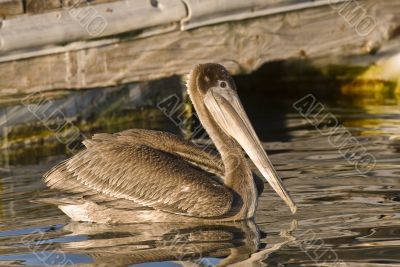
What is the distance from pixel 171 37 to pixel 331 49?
2.19 meters

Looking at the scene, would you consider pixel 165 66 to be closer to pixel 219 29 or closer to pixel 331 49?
pixel 219 29

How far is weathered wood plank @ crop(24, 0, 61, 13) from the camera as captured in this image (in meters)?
10.5

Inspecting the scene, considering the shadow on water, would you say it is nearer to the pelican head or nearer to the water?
the water

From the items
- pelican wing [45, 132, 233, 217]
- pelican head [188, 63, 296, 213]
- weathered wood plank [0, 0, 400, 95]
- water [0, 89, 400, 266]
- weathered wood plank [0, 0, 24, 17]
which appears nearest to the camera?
water [0, 89, 400, 266]

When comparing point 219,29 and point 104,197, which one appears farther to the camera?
point 219,29

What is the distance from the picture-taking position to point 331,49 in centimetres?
1255

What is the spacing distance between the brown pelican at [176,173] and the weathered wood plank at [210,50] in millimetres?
2403

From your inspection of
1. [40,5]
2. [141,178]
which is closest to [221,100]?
[141,178]

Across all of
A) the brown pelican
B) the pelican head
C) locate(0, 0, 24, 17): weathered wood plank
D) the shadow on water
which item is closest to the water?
the shadow on water

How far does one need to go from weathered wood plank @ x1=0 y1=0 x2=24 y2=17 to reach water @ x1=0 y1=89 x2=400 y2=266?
1446 mm

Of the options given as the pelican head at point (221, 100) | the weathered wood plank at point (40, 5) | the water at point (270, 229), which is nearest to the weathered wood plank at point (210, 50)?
the weathered wood plank at point (40, 5)

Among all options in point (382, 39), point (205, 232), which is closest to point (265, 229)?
point (205, 232)

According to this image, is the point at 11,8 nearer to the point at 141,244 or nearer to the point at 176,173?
the point at 176,173

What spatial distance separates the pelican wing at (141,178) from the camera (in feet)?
25.8
